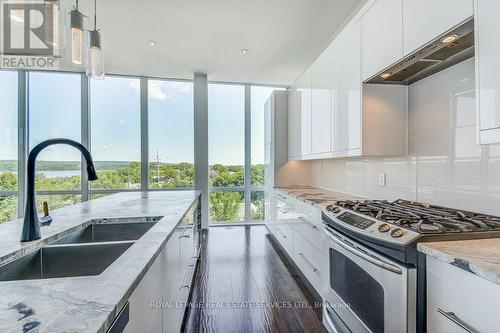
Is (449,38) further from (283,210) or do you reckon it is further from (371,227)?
(283,210)

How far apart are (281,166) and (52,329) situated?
12.2 feet

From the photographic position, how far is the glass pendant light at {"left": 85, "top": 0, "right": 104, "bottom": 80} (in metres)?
1.76

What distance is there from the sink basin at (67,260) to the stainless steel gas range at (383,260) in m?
1.23

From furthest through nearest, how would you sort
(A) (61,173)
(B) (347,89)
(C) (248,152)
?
1. (C) (248,152)
2. (A) (61,173)
3. (B) (347,89)

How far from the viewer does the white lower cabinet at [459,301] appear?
29.8 inches

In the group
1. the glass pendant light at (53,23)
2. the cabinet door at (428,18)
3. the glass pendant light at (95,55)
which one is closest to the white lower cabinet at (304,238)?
the cabinet door at (428,18)

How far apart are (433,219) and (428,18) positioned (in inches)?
41.9

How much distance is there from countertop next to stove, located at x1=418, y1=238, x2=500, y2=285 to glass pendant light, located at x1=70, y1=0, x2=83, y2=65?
217 centimetres

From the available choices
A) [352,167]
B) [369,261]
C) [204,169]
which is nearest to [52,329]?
[369,261]

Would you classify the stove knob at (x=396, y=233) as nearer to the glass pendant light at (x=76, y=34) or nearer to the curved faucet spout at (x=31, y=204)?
the curved faucet spout at (x=31, y=204)

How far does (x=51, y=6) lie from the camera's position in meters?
1.37

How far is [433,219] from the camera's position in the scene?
4.19 ft

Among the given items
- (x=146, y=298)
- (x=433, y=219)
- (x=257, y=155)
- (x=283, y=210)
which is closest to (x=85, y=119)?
(x=257, y=155)

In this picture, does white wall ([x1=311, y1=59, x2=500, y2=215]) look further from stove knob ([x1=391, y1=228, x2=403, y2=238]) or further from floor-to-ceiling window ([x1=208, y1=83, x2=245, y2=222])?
floor-to-ceiling window ([x1=208, y1=83, x2=245, y2=222])
